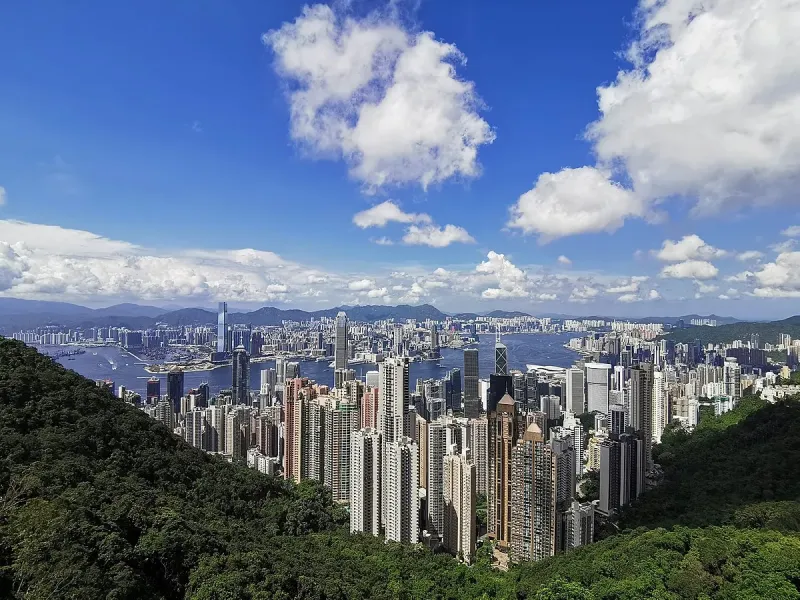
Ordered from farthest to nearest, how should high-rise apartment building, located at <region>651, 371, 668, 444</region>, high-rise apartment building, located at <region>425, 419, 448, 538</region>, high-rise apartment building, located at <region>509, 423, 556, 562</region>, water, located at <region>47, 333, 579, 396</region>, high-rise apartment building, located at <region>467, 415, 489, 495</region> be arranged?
1. water, located at <region>47, 333, 579, 396</region>
2. high-rise apartment building, located at <region>651, 371, 668, 444</region>
3. high-rise apartment building, located at <region>467, 415, 489, 495</region>
4. high-rise apartment building, located at <region>425, 419, 448, 538</region>
5. high-rise apartment building, located at <region>509, 423, 556, 562</region>

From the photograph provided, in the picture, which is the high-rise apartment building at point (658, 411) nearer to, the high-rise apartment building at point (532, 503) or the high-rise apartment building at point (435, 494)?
the high-rise apartment building at point (532, 503)

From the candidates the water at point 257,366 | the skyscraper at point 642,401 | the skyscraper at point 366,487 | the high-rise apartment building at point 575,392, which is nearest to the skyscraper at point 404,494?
the skyscraper at point 366,487

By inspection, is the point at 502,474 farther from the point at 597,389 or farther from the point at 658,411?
the point at 597,389

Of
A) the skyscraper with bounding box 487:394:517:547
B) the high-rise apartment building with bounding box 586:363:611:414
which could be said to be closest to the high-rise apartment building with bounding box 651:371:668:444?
the high-rise apartment building with bounding box 586:363:611:414

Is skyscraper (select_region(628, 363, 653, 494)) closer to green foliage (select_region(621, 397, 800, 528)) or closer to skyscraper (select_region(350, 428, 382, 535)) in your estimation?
green foliage (select_region(621, 397, 800, 528))

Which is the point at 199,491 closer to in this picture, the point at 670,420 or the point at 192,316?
the point at 670,420

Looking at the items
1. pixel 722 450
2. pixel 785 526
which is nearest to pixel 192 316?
pixel 722 450
